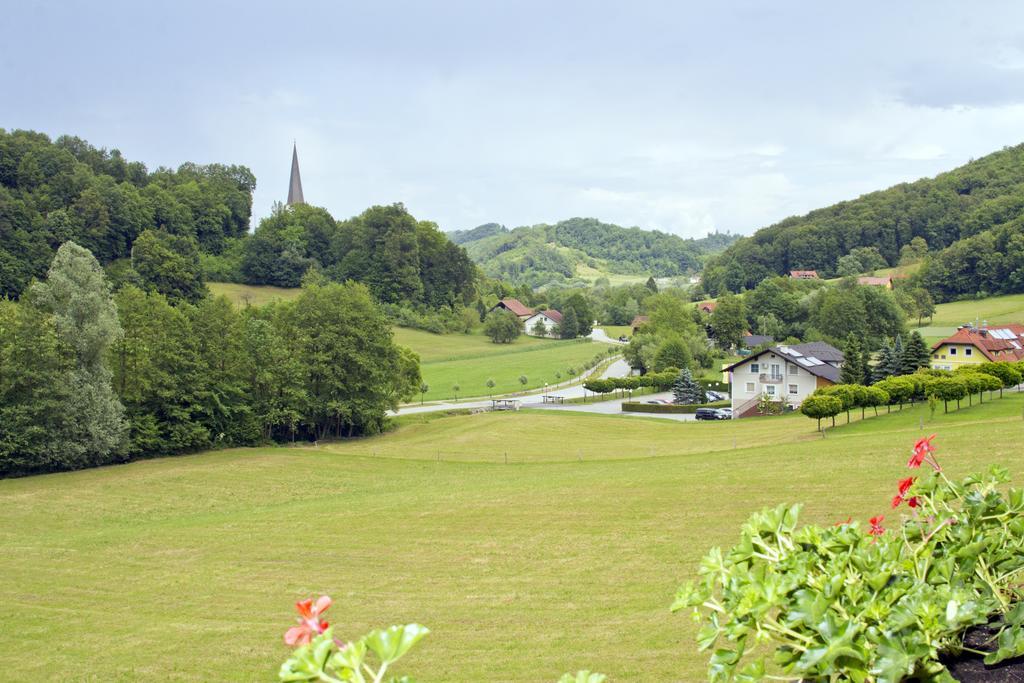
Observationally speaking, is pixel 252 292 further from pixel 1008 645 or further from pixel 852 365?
pixel 1008 645

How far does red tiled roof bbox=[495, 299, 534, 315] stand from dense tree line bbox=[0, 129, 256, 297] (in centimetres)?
4222

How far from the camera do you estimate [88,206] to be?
10494cm

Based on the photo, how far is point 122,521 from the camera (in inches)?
1162

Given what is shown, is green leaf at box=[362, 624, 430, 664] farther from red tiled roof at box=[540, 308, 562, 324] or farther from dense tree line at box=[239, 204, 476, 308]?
red tiled roof at box=[540, 308, 562, 324]

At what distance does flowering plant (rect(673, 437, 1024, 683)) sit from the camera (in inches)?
139

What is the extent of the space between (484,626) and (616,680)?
13.2 ft

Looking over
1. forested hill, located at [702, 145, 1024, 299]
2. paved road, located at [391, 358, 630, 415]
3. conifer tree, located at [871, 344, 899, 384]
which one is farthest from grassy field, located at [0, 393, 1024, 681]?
forested hill, located at [702, 145, 1024, 299]

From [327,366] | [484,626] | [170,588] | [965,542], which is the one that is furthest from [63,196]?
[965,542]

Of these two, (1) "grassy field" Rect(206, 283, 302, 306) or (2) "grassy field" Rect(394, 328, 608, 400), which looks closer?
(2) "grassy field" Rect(394, 328, 608, 400)

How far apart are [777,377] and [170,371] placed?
38658mm

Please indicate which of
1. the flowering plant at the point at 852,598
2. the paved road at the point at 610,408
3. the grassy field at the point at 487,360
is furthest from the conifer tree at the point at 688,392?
the flowering plant at the point at 852,598

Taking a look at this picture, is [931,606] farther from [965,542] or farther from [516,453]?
[516,453]

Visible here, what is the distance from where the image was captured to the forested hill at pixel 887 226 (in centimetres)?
15525

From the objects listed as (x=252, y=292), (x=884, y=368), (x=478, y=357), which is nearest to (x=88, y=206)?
(x=252, y=292)
